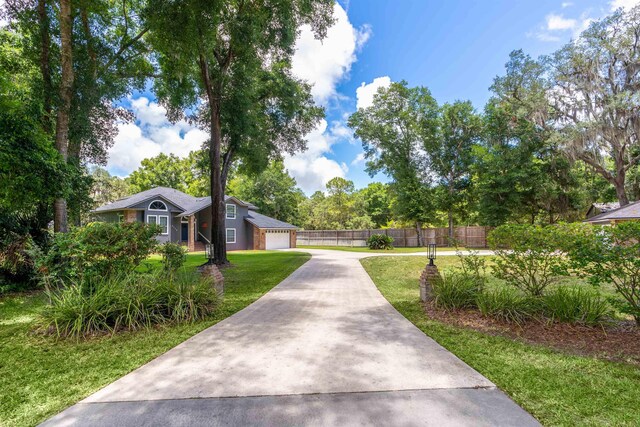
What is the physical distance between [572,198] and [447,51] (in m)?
17.7

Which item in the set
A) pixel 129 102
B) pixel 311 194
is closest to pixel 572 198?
pixel 129 102

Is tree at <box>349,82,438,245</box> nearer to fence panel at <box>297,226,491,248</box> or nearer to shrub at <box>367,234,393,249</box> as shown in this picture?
fence panel at <box>297,226,491,248</box>

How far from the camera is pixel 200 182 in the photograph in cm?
3525

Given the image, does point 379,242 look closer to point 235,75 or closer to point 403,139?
point 403,139

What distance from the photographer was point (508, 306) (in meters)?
4.59

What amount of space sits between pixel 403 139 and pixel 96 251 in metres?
24.8

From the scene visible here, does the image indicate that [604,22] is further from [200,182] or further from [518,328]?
[200,182]

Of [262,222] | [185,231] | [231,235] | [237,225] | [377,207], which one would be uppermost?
[377,207]

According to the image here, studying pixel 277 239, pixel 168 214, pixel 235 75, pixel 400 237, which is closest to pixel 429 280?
pixel 235 75

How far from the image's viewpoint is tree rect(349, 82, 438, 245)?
24594mm

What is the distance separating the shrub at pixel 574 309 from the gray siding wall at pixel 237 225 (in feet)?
72.5

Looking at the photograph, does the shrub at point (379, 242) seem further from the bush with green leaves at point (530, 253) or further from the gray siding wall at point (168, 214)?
the bush with green leaves at point (530, 253)

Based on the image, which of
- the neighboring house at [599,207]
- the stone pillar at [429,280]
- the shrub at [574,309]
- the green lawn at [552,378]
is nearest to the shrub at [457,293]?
the stone pillar at [429,280]

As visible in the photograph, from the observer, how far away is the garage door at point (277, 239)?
82.9 ft
